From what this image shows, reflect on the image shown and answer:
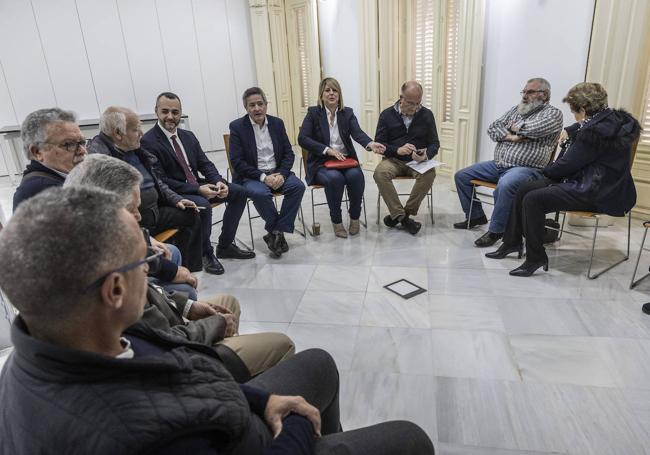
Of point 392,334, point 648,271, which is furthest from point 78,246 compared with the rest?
point 648,271

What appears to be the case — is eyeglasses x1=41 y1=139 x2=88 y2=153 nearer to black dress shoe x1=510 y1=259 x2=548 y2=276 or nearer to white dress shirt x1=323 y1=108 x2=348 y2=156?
white dress shirt x1=323 y1=108 x2=348 y2=156

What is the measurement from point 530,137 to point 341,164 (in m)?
1.52

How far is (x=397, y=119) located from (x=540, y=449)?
9.60 feet

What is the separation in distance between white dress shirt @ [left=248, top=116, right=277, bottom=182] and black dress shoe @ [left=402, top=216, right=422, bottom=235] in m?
1.25

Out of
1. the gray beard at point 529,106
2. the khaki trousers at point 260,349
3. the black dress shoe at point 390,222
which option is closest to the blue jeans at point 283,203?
the black dress shoe at point 390,222

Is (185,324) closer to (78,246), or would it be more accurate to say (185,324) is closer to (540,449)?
(78,246)

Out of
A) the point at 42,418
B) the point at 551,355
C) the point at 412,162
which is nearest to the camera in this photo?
the point at 42,418

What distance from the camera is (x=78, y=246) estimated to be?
72 cm

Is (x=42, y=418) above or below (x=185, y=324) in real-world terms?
above

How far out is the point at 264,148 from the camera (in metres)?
3.74

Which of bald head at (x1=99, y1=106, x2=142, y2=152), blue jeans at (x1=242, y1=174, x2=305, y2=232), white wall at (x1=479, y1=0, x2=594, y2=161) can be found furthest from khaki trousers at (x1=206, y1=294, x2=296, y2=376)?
white wall at (x1=479, y1=0, x2=594, y2=161)

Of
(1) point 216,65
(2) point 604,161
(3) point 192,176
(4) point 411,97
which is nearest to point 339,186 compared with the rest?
(4) point 411,97

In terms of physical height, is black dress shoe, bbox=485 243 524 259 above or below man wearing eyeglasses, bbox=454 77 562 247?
below

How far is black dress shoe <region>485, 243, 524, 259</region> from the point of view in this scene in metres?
3.17
